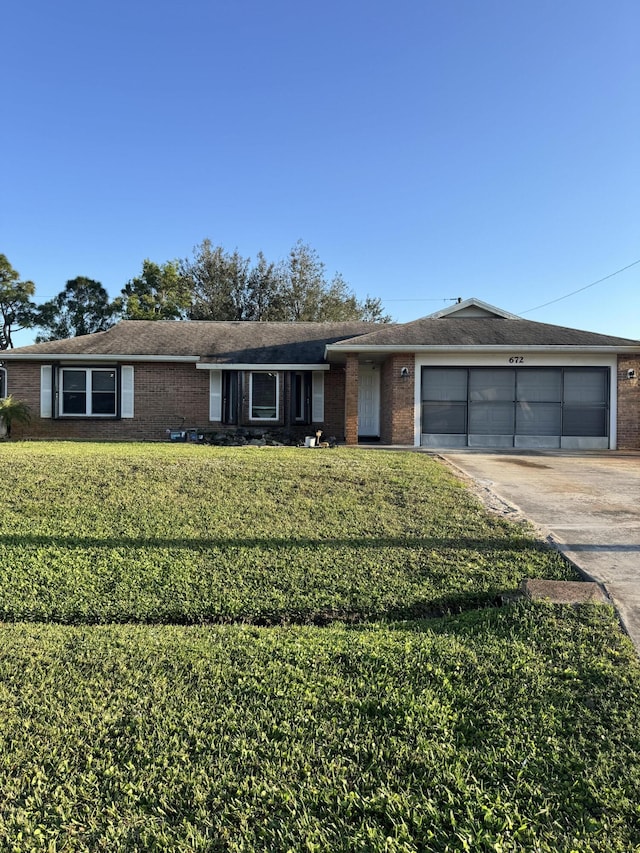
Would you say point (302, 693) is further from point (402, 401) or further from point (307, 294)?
point (307, 294)

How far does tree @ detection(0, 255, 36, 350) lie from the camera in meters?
38.4

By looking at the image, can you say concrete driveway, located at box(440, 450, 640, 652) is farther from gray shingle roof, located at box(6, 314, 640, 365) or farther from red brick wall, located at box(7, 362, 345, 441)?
red brick wall, located at box(7, 362, 345, 441)

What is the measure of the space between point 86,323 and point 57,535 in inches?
1501

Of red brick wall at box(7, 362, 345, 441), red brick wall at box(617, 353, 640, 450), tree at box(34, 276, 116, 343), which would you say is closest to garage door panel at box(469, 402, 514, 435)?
red brick wall at box(617, 353, 640, 450)

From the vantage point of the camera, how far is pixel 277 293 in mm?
35281

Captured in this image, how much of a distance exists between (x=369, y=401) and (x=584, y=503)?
10997 millimetres

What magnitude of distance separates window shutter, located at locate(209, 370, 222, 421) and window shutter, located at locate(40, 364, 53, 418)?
15.8 ft

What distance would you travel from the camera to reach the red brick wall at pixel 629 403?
14008mm

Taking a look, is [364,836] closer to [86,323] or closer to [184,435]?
[184,435]

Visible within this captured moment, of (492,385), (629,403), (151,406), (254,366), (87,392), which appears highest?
A: (254,366)

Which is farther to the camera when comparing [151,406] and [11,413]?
[151,406]

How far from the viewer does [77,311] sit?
129 ft

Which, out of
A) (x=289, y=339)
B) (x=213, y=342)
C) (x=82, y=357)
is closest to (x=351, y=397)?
(x=289, y=339)

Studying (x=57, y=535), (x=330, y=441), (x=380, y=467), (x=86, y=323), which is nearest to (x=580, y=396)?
(x=330, y=441)
